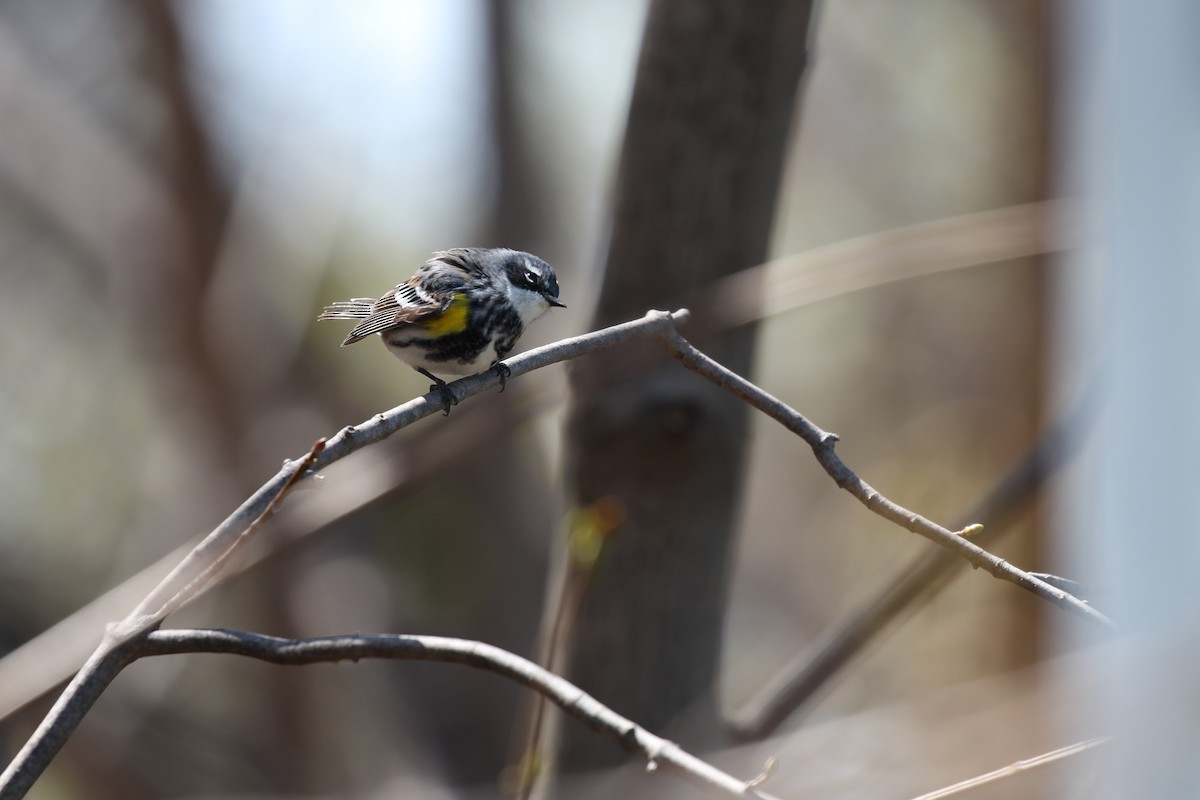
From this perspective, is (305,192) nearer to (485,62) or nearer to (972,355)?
(485,62)

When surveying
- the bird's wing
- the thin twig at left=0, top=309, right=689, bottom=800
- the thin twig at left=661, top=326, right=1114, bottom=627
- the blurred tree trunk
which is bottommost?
the thin twig at left=0, top=309, right=689, bottom=800

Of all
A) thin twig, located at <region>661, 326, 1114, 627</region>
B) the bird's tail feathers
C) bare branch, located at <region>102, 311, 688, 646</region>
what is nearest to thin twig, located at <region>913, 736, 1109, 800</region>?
thin twig, located at <region>661, 326, 1114, 627</region>

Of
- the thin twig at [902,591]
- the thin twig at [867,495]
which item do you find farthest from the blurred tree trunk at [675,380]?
the thin twig at [867,495]

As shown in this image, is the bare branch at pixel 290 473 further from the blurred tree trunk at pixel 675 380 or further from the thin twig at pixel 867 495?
the blurred tree trunk at pixel 675 380

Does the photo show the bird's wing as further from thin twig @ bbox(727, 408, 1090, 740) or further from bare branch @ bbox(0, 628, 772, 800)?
thin twig @ bbox(727, 408, 1090, 740)

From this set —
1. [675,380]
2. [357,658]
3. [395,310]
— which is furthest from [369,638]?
[675,380]

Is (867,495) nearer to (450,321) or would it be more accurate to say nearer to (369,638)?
(369,638)
